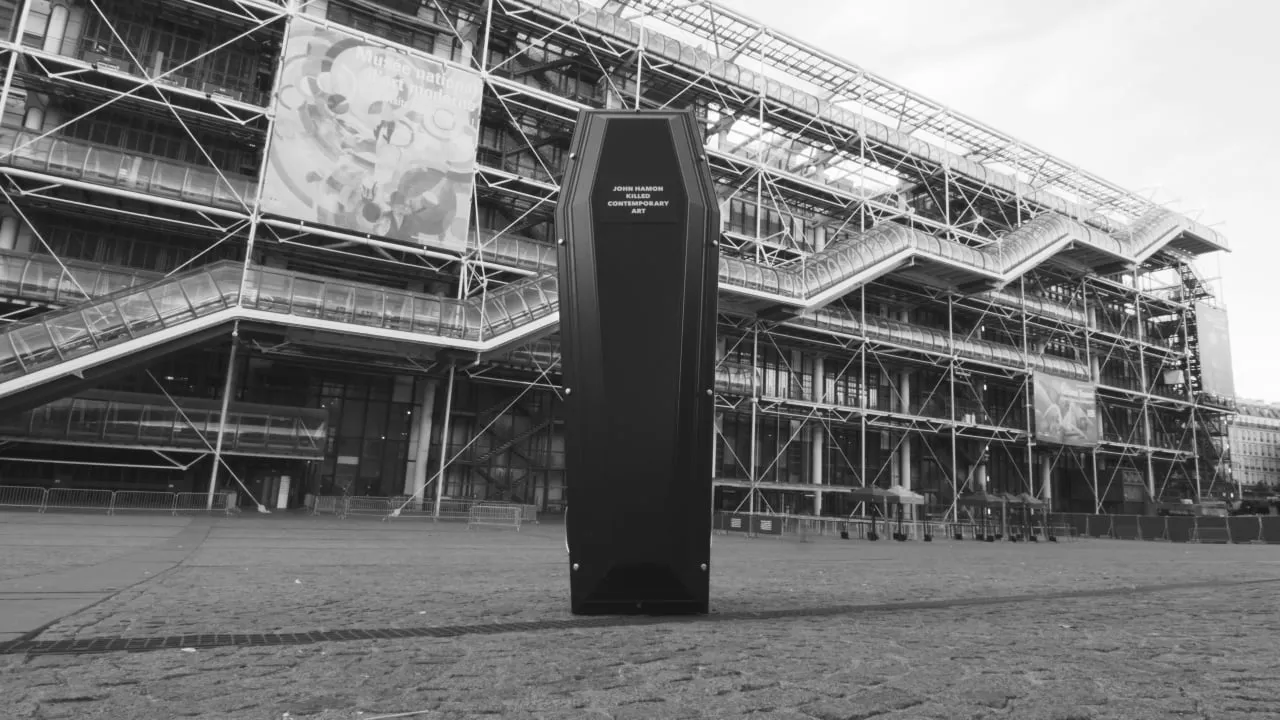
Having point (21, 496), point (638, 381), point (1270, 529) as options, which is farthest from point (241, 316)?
point (1270, 529)

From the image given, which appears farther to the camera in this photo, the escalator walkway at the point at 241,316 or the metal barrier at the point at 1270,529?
the metal barrier at the point at 1270,529

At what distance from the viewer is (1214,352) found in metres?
46.2

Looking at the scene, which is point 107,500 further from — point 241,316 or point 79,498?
point 241,316

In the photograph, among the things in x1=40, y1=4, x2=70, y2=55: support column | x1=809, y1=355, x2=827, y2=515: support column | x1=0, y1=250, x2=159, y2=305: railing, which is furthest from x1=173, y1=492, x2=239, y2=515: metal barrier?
x1=809, y1=355, x2=827, y2=515: support column

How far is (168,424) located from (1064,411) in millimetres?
37322

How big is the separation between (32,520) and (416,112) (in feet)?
48.7

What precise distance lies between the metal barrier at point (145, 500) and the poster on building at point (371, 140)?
7.94 meters

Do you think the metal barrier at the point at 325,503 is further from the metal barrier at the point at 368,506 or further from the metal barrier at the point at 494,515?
the metal barrier at the point at 494,515

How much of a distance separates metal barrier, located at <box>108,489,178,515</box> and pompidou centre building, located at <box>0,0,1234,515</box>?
1008mm

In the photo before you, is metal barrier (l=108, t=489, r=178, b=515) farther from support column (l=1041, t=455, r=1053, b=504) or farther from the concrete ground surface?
support column (l=1041, t=455, r=1053, b=504)

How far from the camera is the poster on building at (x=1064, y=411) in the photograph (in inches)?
1437

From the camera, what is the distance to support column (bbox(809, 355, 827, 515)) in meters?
32.5

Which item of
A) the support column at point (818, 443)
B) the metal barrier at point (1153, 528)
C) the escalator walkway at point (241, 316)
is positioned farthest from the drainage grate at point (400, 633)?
the metal barrier at point (1153, 528)

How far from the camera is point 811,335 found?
32.6 meters
